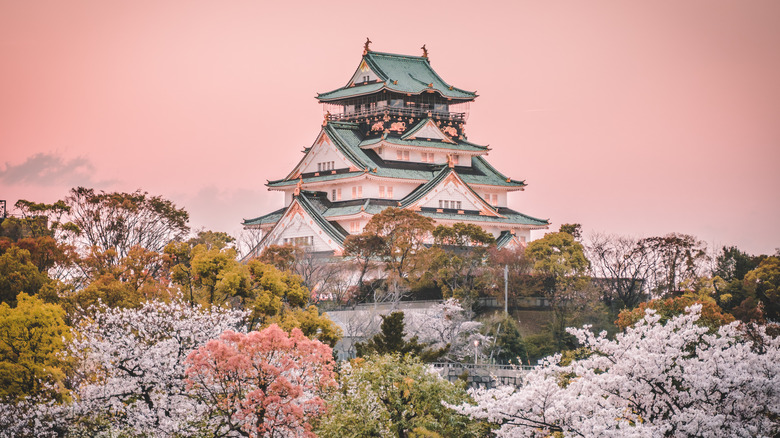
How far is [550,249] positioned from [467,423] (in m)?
36.7

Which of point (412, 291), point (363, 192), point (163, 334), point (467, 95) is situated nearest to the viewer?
point (163, 334)

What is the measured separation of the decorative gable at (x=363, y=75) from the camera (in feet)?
298

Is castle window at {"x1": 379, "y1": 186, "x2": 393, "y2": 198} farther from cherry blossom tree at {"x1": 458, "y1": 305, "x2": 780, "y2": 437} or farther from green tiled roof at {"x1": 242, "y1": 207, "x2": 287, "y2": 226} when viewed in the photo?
cherry blossom tree at {"x1": 458, "y1": 305, "x2": 780, "y2": 437}

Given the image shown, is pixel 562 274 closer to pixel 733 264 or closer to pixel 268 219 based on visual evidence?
pixel 733 264

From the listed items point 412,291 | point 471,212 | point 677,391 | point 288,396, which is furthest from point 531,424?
point 471,212

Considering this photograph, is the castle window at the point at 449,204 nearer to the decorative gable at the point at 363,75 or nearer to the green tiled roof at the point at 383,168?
the green tiled roof at the point at 383,168

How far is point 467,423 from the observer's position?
3375 cm

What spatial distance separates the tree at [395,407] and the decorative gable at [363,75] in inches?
2322

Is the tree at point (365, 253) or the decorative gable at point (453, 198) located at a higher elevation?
the decorative gable at point (453, 198)

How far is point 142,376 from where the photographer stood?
34438mm

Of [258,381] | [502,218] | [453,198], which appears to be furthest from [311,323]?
[502,218]

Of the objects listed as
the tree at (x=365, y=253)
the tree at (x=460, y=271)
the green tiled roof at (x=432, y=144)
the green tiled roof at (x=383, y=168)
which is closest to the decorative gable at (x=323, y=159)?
the green tiled roof at (x=383, y=168)

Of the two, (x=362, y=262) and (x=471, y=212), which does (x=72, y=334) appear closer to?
(x=362, y=262)

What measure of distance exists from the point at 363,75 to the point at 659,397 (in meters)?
66.0
